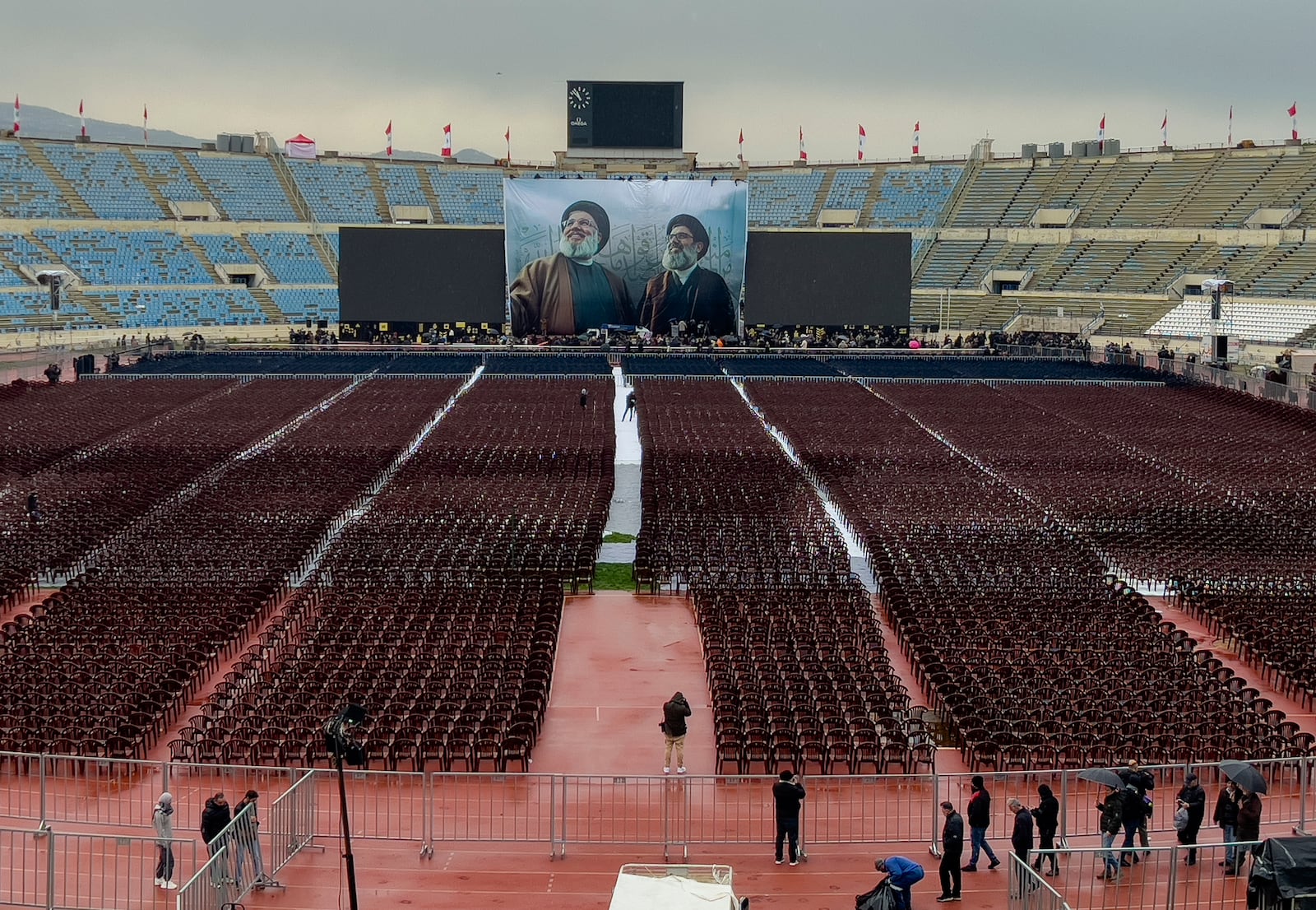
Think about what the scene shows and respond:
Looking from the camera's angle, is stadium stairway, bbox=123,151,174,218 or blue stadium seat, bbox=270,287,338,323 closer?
blue stadium seat, bbox=270,287,338,323

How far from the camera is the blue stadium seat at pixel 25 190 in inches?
3388

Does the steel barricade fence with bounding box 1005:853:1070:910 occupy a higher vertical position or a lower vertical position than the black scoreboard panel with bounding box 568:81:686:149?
lower

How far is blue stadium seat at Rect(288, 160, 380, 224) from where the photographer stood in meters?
99.4

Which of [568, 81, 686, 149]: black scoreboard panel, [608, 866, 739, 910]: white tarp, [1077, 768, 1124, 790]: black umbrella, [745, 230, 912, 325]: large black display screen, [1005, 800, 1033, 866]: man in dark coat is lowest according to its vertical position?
[1005, 800, 1033, 866]: man in dark coat

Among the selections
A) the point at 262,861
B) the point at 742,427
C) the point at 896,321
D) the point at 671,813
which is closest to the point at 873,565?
the point at 671,813

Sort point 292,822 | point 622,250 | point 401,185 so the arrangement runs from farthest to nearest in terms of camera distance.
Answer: point 401,185 < point 622,250 < point 292,822

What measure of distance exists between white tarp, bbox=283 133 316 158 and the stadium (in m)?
35.7

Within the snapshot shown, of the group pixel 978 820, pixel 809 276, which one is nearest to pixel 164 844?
pixel 978 820

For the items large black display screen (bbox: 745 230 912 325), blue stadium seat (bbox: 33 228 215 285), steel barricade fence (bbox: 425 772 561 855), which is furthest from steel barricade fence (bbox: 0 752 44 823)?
blue stadium seat (bbox: 33 228 215 285)

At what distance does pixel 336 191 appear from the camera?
10156cm

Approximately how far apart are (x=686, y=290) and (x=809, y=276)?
831 cm

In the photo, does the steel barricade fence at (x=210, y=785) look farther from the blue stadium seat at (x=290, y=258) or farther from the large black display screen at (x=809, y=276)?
the blue stadium seat at (x=290, y=258)

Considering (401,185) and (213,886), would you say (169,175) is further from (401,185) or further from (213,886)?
(213,886)

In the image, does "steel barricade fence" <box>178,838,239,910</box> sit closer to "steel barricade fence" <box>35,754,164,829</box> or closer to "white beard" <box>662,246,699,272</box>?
"steel barricade fence" <box>35,754,164,829</box>
